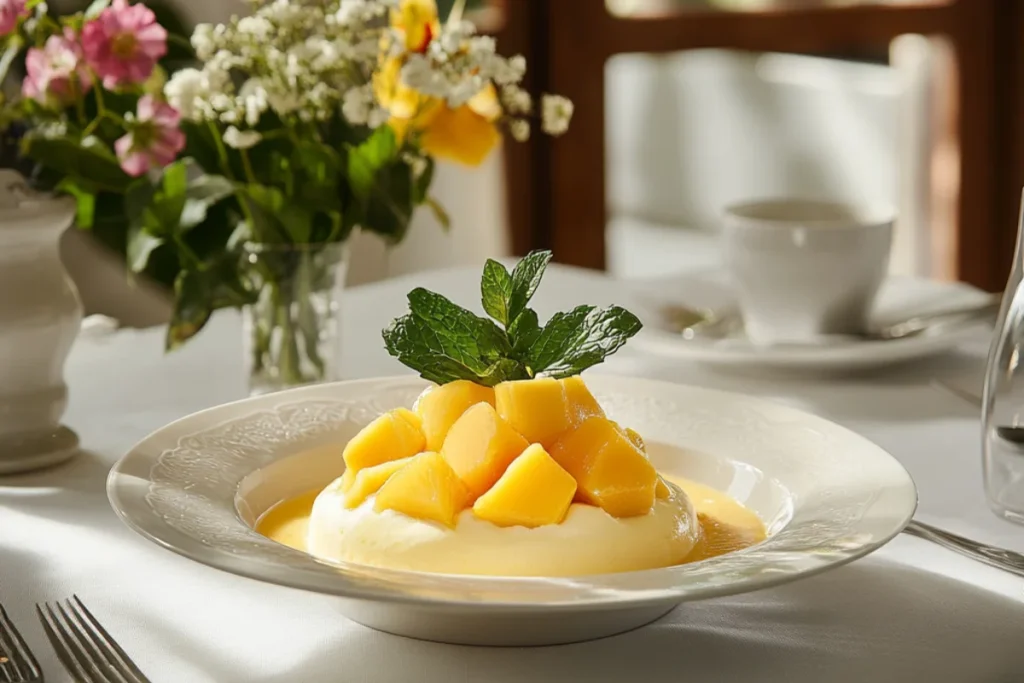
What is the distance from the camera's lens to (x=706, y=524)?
975 mm

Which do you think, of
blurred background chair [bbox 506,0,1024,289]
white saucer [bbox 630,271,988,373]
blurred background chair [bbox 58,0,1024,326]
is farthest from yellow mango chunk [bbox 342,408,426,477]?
blurred background chair [bbox 506,0,1024,289]

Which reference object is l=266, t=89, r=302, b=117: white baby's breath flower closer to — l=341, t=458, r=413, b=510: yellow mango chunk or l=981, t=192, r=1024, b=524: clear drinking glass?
l=341, t=458, r=413, b=510: yellow mango chunk

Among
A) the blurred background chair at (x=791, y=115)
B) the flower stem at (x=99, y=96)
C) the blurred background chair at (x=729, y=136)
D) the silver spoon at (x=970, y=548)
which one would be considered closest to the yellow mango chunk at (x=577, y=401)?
the silver spoon at (x=970, y=548)

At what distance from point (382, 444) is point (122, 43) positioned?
515mm

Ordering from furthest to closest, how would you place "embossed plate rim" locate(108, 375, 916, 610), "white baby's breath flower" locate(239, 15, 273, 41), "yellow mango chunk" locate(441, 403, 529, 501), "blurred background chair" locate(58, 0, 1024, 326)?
"blurred background chair" locate(58, 0, 1024, 326) → "white baby's breath flower" locate(239, 15, 273, 41) → "yellow mango chunk" locate(441, 403, 529, 501) → "embossed plate rim" locate(108, 375, 916, 610)

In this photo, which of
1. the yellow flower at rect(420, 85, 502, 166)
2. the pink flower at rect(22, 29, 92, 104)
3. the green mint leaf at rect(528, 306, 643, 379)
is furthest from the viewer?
the yellow flower at rect(420, 85, 502, 166)

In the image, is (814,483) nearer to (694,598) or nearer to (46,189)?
(694,598)

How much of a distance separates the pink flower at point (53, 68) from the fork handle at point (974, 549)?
0.81 m

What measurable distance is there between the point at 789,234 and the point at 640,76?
6.91 ft

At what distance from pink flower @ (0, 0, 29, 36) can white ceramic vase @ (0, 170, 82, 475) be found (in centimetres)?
13

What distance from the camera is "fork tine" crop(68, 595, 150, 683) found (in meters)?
0.74

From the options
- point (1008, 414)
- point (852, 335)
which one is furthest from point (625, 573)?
point (852, 335)

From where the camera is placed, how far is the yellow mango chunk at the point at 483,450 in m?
0.83

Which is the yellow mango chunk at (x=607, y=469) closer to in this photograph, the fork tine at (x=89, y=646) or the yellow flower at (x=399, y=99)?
the fork tine at (x=89, y=646)
